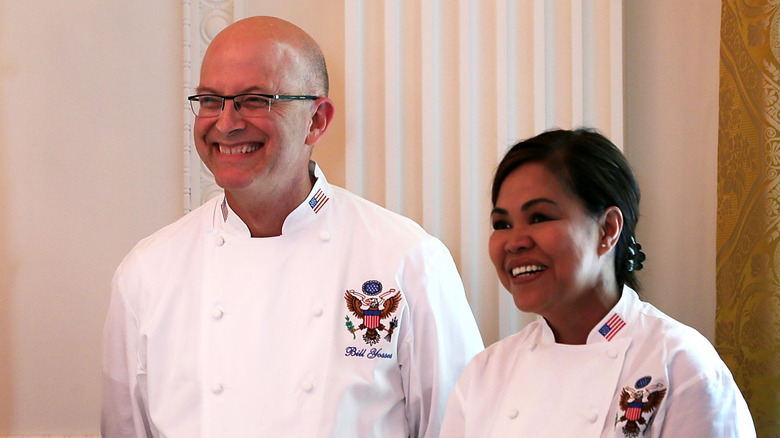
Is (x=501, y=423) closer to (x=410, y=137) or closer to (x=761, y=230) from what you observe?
(x=761, y=230)

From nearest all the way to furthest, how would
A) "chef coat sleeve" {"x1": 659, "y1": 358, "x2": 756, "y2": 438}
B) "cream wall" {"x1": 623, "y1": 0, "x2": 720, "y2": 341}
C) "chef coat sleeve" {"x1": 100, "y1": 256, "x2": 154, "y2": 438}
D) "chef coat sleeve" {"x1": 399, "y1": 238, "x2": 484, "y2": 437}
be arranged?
"chef coat sleeve" {"x1": 659, "y1": 358, "x2": 756, "y2": 438} → "chef coat sleeve" {"x1": 399, "y1": 238, "x2": 484, "y2": 437} → "chef coat sleeve" {"x1": 100, "y1": 256, "x2": 154, "y2": 438} → "cream wall" {"x1": 623, "y1": 0, "x2": 720, "y2": 341}

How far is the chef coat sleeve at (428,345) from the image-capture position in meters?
2.15

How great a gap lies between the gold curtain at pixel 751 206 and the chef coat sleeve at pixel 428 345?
676 millimetres

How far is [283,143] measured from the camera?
2115mm

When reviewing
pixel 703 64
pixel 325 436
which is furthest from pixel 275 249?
pixel 703 64

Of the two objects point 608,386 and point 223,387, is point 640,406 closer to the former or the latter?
point 608,386

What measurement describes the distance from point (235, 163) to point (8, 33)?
1.17m

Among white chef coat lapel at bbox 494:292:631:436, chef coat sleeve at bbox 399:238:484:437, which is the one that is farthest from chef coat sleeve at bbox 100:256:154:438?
white chef coat lapel at bbox 494:292:631:436

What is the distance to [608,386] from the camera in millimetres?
1548

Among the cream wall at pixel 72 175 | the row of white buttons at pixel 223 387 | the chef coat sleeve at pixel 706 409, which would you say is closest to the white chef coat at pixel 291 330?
the row of white buttons at pixel 223 387

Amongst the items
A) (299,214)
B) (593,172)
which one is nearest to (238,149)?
(299,214)

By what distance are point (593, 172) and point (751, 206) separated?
27.6 inches

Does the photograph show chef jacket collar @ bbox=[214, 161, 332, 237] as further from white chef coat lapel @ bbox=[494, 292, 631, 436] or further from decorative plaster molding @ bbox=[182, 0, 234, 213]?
white chef coat lapel @ bbox=[494, 292, 631, 436]

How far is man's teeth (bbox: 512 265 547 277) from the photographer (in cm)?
162
